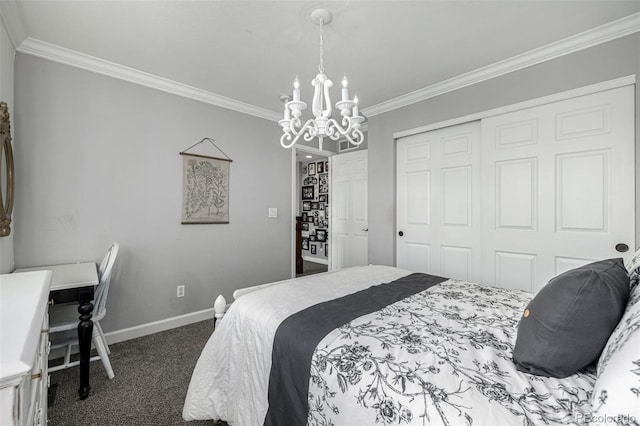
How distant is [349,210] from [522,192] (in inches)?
87.6

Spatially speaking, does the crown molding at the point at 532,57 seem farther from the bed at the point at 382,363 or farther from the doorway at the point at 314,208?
the doorway at the point at 314,208

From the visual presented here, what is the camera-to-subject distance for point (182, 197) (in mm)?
2986

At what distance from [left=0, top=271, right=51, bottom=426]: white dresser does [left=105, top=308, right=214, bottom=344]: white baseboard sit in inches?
68.2

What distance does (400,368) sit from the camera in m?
0.92

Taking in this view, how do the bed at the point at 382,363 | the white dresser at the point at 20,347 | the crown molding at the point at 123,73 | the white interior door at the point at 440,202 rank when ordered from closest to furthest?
the white dresser at the point at 20,347, the bed at the point at 382,363, the crown molding at the point at 123,73, the white interior door at the point at 440,202

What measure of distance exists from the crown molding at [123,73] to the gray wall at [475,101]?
165cm

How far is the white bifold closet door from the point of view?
2.10 meters

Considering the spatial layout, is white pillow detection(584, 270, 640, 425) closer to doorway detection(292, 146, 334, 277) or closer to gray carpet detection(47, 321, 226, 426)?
gray carpet detection(47, 321, 226, 426)

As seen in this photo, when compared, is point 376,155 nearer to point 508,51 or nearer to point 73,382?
point 508,51

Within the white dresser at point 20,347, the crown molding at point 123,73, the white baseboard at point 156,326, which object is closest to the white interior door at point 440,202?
the crown molding at point 123,73

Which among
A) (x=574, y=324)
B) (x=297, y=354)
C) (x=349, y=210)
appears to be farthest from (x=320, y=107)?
(x=349, y=210)

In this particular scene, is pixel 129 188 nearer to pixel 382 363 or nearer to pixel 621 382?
pixel 382 363

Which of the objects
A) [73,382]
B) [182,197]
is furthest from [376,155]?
[73,382]

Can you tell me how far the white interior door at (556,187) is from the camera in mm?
2072
